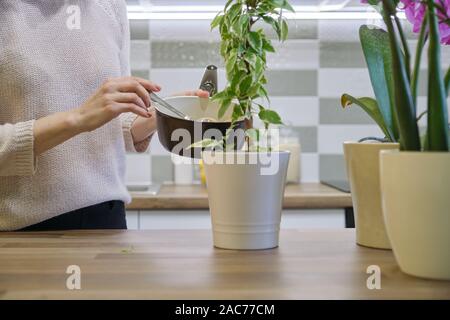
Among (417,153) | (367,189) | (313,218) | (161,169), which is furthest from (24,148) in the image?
(161,169)

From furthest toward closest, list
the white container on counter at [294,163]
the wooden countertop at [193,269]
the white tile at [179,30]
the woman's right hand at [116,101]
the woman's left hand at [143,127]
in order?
the white tile at [179,30] → the white container on counter at [294,163] → the woman's left hand at [143,127] → the woman's right hand at [116,101] → the wooden countertop at [193,269]

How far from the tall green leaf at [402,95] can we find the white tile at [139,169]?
1944 millimetres

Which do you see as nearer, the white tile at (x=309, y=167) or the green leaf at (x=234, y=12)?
the green leaf at (x=234, y=12)

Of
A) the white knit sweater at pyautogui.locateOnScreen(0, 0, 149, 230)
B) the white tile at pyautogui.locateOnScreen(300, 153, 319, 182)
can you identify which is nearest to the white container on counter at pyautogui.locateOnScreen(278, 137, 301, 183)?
the white tile at pyautogui.locateOnScreen(300, 153, 319, 182)

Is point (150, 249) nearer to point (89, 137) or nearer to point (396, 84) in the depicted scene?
point (396, 84)

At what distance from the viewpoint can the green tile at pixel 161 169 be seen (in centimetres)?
254

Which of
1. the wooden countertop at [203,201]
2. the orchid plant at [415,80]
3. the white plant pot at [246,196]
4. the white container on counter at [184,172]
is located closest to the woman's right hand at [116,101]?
the white plant pot at [246,196]

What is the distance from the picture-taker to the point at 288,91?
255 centimetres

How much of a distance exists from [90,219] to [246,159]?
0.56 meters

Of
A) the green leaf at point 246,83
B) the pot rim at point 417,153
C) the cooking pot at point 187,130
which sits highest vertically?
the green leaf at point 246,83

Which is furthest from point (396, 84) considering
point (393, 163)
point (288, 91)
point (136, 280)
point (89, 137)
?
point (288, 91)

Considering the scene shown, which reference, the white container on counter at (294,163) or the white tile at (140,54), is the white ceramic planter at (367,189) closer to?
the white container on counter at (294,163)

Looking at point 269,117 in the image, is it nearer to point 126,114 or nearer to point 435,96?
point 435,96

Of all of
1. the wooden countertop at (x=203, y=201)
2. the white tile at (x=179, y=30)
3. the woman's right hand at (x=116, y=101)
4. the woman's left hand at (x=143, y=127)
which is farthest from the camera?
the white tile at (x=179, y=30)
